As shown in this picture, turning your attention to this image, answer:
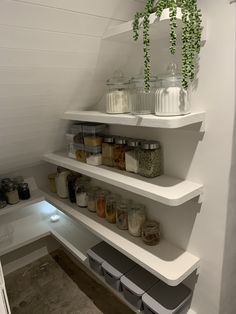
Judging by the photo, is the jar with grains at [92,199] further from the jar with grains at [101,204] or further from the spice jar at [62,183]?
the spice jar at [62,183]

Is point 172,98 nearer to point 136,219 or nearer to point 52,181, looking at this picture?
point 136,219

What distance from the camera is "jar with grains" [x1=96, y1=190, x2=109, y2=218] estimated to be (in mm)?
1494

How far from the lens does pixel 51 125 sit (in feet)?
5.00

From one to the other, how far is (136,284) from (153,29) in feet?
3.86

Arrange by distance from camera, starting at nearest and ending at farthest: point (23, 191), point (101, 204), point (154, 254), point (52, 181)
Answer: point (154, 254) → point (101, 204) → point (23, 191) → point (52, 181)

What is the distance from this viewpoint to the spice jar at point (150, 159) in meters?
1.11

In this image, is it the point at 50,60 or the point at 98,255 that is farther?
the point at 98,255

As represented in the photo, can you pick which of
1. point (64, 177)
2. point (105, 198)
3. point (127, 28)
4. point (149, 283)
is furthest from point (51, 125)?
point (149, 283)

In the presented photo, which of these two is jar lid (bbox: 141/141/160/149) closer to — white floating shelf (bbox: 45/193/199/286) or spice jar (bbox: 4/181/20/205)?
white floating shelf (bbox: 45/193/199/286)

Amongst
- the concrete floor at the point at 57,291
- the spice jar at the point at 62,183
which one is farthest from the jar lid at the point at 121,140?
the concrete floor at the point at 57,291

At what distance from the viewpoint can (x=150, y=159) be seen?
3.65 feet

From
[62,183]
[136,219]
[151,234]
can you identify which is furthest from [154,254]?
[62,183]

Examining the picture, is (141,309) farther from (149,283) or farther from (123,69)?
(123,69)

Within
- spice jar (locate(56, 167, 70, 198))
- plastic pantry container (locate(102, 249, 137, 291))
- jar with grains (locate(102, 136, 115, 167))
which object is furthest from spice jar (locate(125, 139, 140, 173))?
spice jar (locate(56, 167, 70, 198))
